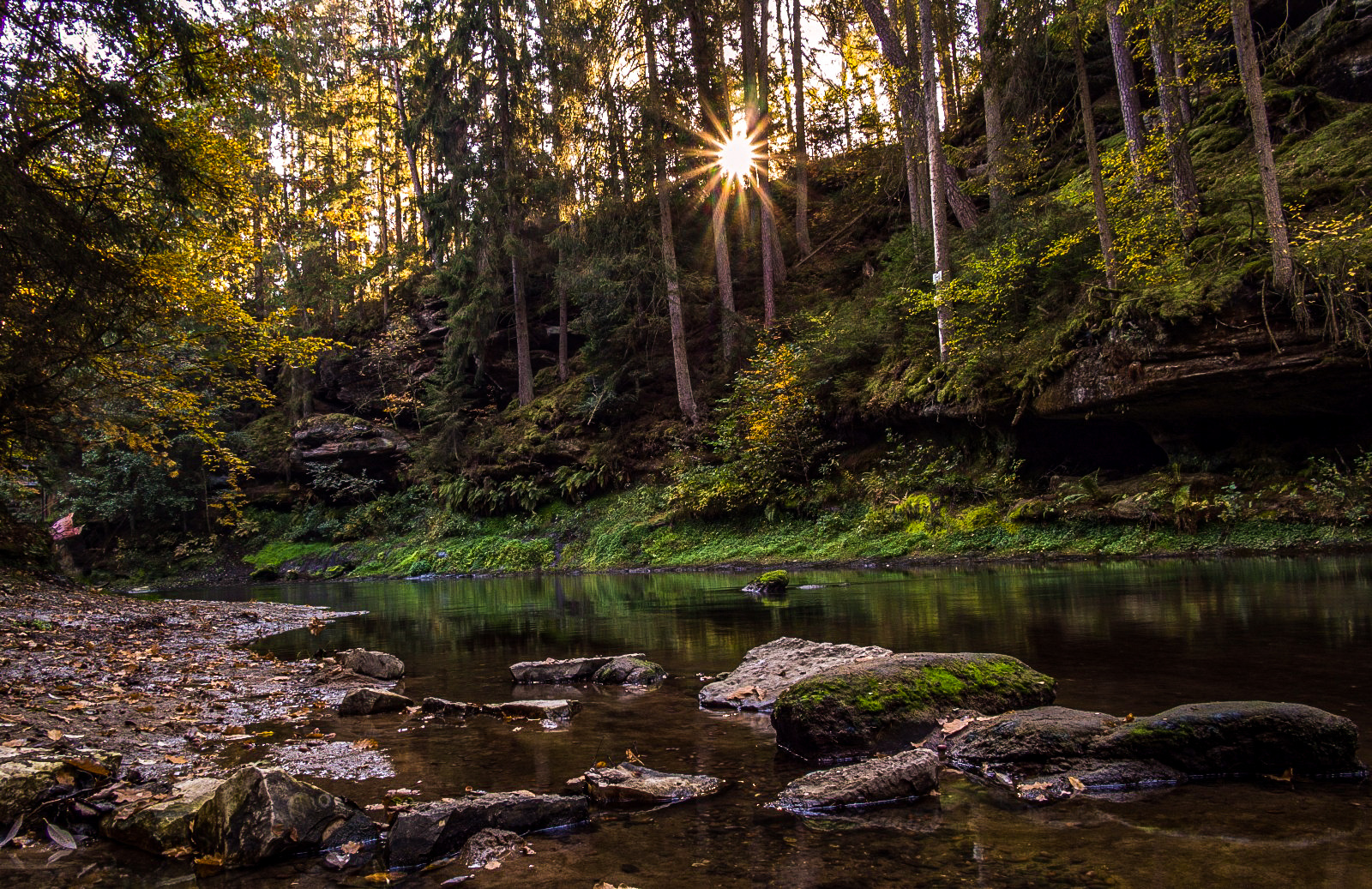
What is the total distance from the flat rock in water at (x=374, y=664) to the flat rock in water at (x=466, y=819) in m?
4.79

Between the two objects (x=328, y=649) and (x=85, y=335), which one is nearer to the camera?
(x=85, y=335)

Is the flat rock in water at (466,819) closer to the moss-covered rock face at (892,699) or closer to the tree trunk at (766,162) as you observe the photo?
the moss-covered rock face at (892,699)

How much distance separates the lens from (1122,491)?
15.1m

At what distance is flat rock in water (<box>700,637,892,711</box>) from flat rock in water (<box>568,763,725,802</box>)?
1.86 metres

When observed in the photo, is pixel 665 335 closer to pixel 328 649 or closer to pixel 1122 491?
pixel 1122 491

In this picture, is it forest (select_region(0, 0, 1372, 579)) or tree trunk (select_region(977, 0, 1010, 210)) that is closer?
forest (select_region(0, 0, 1372, 579))

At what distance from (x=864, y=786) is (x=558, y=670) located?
434cm

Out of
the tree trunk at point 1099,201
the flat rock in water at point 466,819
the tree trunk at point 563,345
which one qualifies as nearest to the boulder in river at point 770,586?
the tree trunk at point 1099,201

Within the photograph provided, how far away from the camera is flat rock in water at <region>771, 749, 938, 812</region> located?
150 inches

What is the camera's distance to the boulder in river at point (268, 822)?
3.31 metres

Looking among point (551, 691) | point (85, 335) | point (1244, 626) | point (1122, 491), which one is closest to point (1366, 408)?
point (1122, 491)

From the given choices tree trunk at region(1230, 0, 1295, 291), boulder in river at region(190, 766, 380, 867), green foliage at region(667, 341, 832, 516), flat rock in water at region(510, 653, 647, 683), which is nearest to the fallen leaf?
boulder in river at region(190, 766, 380, 867)

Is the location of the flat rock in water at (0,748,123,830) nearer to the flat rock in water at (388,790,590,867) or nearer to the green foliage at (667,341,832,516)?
the flat rock in water at (388,790,590,867)

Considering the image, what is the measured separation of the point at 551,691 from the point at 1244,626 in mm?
6628
